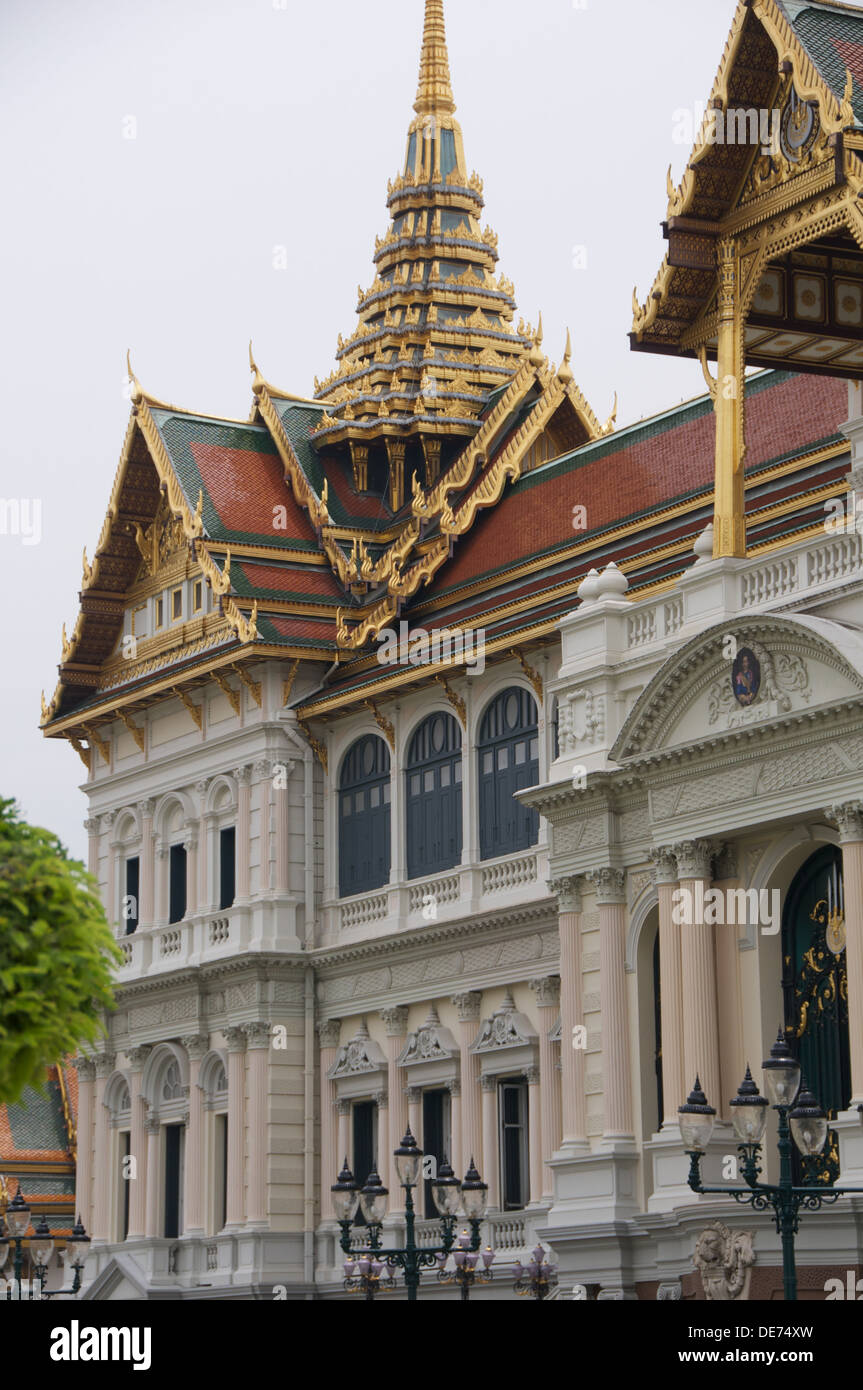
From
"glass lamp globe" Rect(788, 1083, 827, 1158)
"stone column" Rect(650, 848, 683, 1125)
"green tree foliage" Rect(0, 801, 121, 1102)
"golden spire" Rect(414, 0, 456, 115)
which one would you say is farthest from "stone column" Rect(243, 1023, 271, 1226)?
"green tree foliage" Rect(0, 801, 121, 1102)

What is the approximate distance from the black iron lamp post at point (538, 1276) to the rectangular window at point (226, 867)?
35.1 ft

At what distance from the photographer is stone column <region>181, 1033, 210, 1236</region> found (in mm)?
41969

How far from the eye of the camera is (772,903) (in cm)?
2877

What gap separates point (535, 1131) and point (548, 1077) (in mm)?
759

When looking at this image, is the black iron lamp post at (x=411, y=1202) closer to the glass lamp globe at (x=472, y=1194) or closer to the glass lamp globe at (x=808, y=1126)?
the glass lamp globe at (x=472, y=1194)

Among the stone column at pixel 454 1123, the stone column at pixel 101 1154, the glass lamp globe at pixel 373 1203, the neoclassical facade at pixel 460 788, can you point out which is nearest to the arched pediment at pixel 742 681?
the neoclassical facade at pixel 460 788

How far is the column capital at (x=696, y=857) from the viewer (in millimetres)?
29297

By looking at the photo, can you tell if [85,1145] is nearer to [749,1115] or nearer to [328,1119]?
[328,1119]

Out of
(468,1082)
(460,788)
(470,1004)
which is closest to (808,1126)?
(468,1082)

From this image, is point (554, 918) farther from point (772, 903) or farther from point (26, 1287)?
point (26, 1287)

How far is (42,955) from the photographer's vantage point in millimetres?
14227

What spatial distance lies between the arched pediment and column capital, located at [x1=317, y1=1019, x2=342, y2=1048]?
12.0 m

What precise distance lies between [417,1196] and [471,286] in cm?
1665
